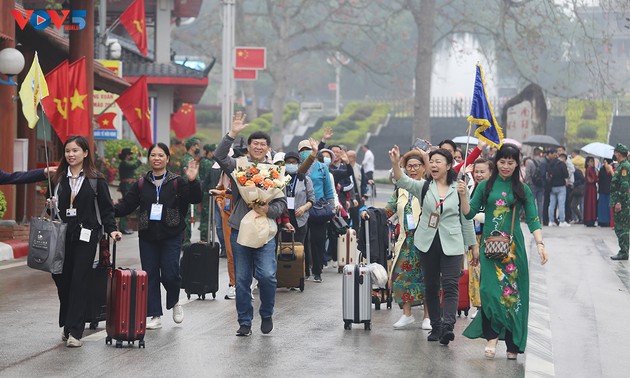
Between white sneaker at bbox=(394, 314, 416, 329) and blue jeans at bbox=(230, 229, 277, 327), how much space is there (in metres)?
1.31

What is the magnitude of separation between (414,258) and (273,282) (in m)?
1.43

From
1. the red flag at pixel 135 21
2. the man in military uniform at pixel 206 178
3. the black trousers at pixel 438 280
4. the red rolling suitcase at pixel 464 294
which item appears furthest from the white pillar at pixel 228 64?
the black trousers at pixel 438 280

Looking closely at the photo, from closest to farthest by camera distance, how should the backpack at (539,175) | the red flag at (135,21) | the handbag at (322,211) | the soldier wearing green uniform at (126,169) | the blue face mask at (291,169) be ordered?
the blue face mask at (291,169) < the handbag at (322,211) < the soldier wearing green uniform at (126,169) < the red flag at (135,21) < the backpack at (539,175)

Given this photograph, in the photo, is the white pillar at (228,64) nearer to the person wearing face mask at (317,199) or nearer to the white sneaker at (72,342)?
the person wearing face mask at (317,199)

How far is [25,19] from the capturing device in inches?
766

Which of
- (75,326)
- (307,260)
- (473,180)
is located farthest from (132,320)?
(307,260)

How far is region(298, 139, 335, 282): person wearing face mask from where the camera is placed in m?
15.9

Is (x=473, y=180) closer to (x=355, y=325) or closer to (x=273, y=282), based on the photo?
(x=355, y=325)

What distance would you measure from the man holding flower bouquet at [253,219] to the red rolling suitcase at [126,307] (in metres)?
0.98

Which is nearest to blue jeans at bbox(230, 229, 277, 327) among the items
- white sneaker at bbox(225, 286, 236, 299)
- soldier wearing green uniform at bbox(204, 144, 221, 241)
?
white sneaker at bbox(225, 286, 236, 299)

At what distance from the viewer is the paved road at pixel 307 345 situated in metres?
9.48

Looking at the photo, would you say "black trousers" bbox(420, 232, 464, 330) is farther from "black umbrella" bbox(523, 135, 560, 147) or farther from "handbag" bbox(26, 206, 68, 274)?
"black umbrella" bbox(523, 135, 560, 147)

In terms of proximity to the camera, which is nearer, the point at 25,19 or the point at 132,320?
the point at 132,320

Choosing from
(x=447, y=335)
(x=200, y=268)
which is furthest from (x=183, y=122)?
(x=447, y=335)
